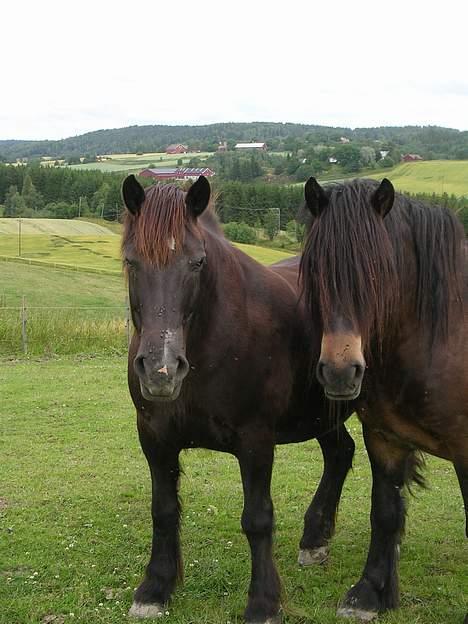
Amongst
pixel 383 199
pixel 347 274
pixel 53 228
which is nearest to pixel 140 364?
pixel 347 274

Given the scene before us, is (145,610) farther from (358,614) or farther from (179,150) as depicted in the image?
(179,150)

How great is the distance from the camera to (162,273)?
3.35 meters

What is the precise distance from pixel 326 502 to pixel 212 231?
8.53 ft

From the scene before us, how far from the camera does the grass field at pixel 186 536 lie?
4379 millimetres

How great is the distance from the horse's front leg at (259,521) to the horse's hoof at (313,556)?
958 millimetres

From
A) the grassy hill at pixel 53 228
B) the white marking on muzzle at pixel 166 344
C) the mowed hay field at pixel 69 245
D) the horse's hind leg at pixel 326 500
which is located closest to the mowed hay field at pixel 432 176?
the mowed hay field at pixel 69 245

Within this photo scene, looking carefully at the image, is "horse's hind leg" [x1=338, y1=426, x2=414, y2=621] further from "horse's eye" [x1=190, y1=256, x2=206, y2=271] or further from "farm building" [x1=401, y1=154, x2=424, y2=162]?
"farm building" [x1=401, y1=154, x2=424, y2=162]

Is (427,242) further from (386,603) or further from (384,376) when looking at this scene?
(386,603)

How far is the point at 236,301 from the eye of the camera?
3.99 meters

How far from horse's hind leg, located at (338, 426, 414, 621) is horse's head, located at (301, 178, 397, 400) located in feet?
3.35

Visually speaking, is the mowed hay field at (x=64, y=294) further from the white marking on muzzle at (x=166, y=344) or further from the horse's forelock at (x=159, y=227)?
the white marking on muzzle at (x=166, y=344)

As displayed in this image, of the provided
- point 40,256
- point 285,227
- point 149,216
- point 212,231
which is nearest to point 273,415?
point 212,231

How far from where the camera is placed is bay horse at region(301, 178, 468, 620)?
331 centimetres

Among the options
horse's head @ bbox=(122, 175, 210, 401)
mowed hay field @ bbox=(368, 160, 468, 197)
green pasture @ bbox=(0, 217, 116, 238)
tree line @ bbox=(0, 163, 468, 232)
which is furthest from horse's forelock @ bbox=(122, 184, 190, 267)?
green pasture @ bbox=(0, 217, 116, 238)
